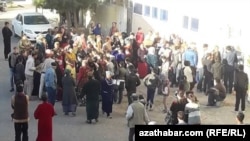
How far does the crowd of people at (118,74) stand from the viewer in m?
17.4

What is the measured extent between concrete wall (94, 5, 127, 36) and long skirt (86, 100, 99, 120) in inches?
667

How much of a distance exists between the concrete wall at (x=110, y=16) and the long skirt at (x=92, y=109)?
55.6ft

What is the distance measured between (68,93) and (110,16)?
19209 millimetres

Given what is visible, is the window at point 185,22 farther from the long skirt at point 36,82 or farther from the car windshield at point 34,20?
the car windshield at point 34,20

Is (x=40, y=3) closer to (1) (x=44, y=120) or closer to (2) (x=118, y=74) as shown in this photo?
(2) (x=118, y=74)

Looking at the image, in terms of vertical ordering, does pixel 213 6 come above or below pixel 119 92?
above

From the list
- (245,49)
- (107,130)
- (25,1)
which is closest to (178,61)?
(245,49)

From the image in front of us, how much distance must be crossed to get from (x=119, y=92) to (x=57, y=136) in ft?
13.8

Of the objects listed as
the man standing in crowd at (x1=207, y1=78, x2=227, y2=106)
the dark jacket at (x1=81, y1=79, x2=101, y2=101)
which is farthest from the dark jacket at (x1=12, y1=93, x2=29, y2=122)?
the man standing in crowd at (x1=207, y1=78, x2=227, y2=106)

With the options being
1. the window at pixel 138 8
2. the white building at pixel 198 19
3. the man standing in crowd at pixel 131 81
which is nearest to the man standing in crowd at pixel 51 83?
the man standing in crowd at pixel 131 81

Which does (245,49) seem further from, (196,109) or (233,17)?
(196,109)

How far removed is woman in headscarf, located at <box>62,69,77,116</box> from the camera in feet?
58.2

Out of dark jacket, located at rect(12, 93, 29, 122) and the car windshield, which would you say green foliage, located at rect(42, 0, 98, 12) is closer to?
the car windshield

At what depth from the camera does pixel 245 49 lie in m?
21.4
